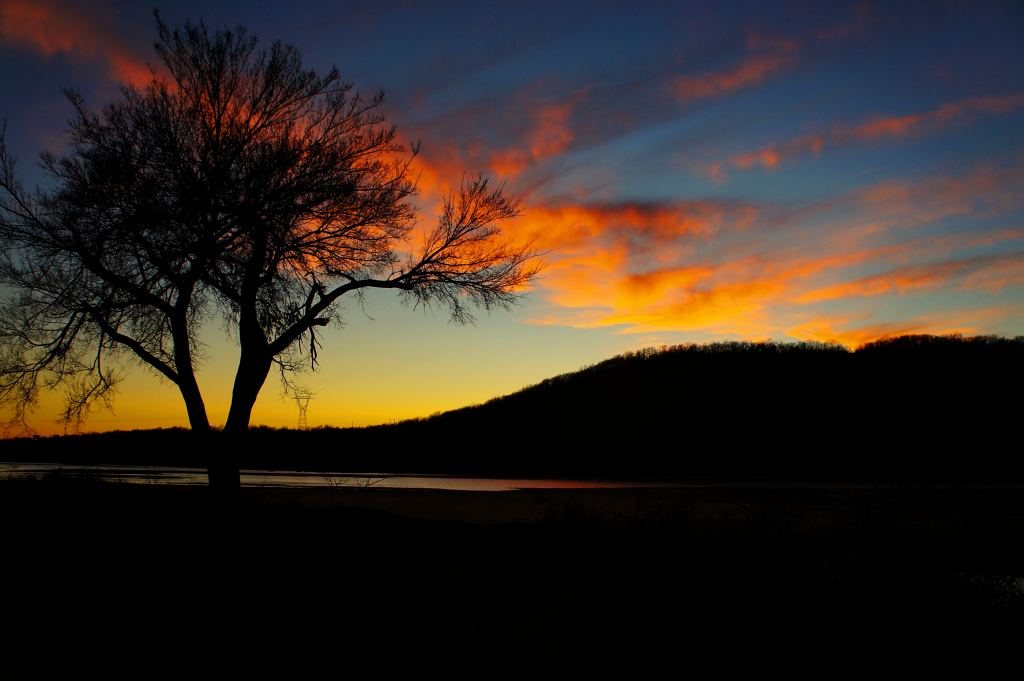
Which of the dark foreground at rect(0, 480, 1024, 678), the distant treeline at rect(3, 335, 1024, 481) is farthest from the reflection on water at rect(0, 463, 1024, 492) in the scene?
the distant treeline at rect(3, 335, 1024, 481)

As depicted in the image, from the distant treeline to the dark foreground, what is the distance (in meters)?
61.3

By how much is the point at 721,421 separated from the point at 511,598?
79.6 meters

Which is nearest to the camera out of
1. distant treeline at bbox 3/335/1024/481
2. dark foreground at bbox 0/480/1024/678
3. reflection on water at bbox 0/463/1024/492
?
dark foreground at bbox 0/480/1024/678

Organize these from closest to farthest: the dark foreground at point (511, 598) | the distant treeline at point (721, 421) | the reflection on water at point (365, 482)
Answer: the dark foreground at point (511, 598), the reflection on water at point (365, 482), the distant treeline at point (721, 421)

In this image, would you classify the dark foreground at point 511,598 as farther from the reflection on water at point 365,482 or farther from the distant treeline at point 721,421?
the distant treeline at point 721,421

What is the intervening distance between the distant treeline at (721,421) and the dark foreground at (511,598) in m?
61.3

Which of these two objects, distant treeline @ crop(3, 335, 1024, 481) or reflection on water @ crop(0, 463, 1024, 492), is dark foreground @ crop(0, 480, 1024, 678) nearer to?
reflection on water @ crop(0, 463, 1024, 492)

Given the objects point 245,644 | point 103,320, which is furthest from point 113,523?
point 245,644

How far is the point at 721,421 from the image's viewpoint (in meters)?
80.2

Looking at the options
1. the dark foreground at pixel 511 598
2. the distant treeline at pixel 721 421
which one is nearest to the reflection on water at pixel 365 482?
the dark foreground at pixel 511 598

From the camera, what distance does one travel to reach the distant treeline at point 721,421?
7388cm

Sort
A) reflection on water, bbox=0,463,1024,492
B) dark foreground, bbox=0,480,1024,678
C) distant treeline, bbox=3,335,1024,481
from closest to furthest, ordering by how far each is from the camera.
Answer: dark foreground, bbox=0,480,1024,678, reflection on water, bbox=0,463,1024,492, distant treeline, bbox=3,335,1024,481

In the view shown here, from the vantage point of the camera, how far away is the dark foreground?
4328 millimetres

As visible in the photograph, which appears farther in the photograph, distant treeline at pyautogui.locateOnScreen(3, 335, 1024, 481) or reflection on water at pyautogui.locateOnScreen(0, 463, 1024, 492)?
distant treeline at pyautogui.locateOnScreen(3, 335, 1024, 481)
